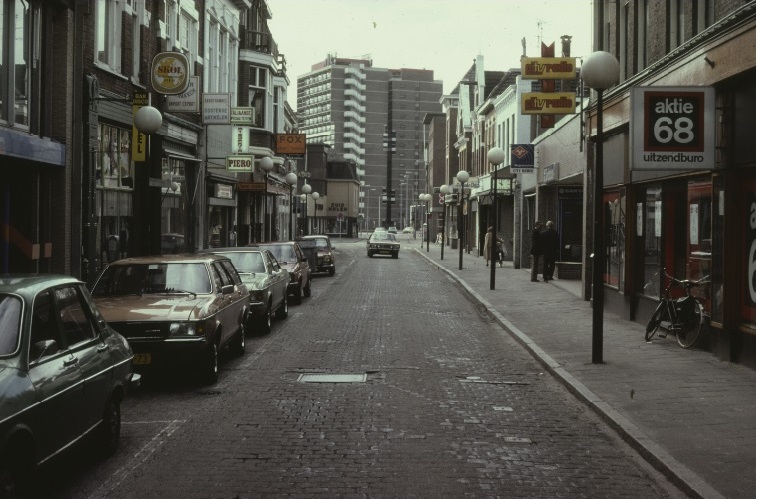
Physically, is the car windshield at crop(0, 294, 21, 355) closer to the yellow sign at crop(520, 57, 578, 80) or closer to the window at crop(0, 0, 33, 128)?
the window at crop(0, 0, 33, 128)

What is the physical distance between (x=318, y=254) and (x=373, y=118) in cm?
15591

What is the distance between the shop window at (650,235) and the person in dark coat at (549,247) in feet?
36.6

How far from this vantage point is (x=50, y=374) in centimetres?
587

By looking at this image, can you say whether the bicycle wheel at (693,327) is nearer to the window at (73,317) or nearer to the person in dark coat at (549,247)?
the window at (73,317)

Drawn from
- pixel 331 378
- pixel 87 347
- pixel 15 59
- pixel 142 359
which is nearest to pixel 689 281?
pixel 331 378

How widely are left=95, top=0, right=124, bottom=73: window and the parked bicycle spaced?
13554mm

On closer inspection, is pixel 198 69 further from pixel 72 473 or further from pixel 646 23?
pixel 72 473

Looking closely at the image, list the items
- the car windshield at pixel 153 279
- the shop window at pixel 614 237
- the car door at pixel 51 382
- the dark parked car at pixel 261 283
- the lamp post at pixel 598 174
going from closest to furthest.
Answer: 1. the car door at pixel 51 382
2. the car windshield at pixel 153 279
3. the lamp post at pixel 598 174
4. the dark parked car at pixel 261 283
5. the shop window at pixel 614 237

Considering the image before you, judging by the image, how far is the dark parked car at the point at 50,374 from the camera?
5.27 metres

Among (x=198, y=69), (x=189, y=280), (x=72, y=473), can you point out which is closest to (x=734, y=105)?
(x=189, y=280)

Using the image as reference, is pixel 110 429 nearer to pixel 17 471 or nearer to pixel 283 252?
pixel 17 471

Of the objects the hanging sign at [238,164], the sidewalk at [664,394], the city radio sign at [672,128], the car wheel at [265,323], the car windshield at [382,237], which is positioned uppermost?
the hanging sign at [238,164]

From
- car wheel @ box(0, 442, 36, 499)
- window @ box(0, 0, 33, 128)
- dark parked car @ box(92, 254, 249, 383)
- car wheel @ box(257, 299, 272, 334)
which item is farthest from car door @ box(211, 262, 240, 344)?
window @ box(0, 0, 33, 128)

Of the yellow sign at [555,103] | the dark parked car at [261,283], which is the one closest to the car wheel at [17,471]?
the dark parked car at [261,283]
